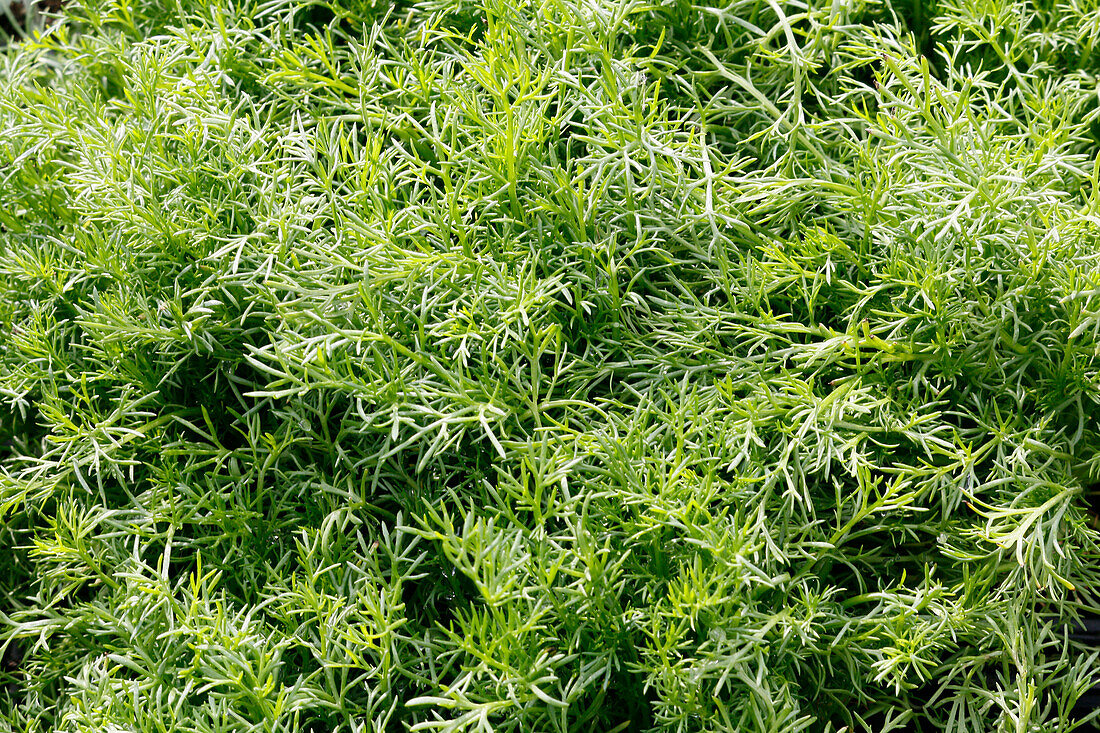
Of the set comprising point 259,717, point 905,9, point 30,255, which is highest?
point 30,255

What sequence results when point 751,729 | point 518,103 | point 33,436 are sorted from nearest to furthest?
point 751,729 → point 518,103 → point 33,436

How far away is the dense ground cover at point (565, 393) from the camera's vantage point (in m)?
1.51

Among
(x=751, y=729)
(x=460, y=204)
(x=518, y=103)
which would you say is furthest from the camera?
(x=460, y=204)

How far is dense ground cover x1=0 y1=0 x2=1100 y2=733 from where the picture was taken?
1.51 meters

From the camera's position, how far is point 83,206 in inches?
74.8

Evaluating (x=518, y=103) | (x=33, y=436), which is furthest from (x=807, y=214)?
(x=33, y=436)

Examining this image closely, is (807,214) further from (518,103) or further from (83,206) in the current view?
(83,206)

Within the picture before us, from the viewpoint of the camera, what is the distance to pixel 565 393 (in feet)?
5.67

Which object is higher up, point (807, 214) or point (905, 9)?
point (905, 9)

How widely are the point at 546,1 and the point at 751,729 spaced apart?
1326 mm

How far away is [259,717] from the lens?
1.49 metres

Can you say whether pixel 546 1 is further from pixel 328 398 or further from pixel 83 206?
pixel 83 206

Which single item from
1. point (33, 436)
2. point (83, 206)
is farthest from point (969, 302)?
point (33, 436)

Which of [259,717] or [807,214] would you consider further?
[807,214]
